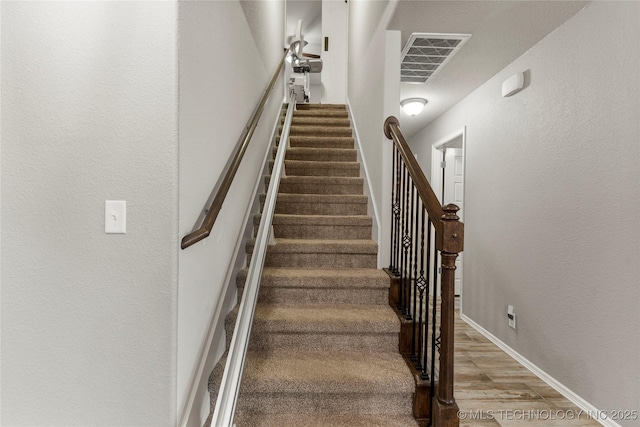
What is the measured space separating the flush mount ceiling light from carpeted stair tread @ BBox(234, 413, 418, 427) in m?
3.41

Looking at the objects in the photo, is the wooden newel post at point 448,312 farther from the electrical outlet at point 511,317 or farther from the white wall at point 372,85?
the electrical outlet at point 511,317

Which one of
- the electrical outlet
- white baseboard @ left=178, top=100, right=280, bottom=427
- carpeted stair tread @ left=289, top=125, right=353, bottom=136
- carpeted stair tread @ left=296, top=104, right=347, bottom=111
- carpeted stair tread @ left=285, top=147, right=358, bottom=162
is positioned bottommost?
the electrical outlet

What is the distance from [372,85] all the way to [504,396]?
2513mm

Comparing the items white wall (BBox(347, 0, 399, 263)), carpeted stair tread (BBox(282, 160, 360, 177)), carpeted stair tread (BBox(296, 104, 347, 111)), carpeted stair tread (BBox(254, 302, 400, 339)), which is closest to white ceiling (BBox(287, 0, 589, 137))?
white wall (BBox(347, 0, 399, 263))

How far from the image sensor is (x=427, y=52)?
2.80 meters

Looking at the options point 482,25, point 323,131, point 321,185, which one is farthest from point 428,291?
A: point 323,131

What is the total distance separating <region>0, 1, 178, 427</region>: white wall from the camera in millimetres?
1260

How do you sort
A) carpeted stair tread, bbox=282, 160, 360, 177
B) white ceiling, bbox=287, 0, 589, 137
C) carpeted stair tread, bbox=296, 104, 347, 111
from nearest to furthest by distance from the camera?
white ceiling, bbox=287, 0, 589, 137 < carpeted stair tread, bbox=282, 160, 360, 177 < carpeted stair tread, bbox=296, 104, 347, 111

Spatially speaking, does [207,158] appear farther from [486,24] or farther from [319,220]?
[486,24]

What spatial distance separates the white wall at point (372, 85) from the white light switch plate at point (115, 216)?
5.56 feet

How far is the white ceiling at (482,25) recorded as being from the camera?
2.08 m

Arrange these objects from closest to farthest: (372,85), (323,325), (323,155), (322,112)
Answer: (323,325), (372,85), (323,155), (322,112)

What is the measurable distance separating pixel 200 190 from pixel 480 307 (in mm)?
3011

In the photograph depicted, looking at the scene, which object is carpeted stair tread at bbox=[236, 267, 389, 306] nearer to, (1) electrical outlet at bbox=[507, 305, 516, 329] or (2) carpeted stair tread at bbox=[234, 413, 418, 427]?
(2) carpeted stair tread at bbox=[234, 413, 418, 427]
